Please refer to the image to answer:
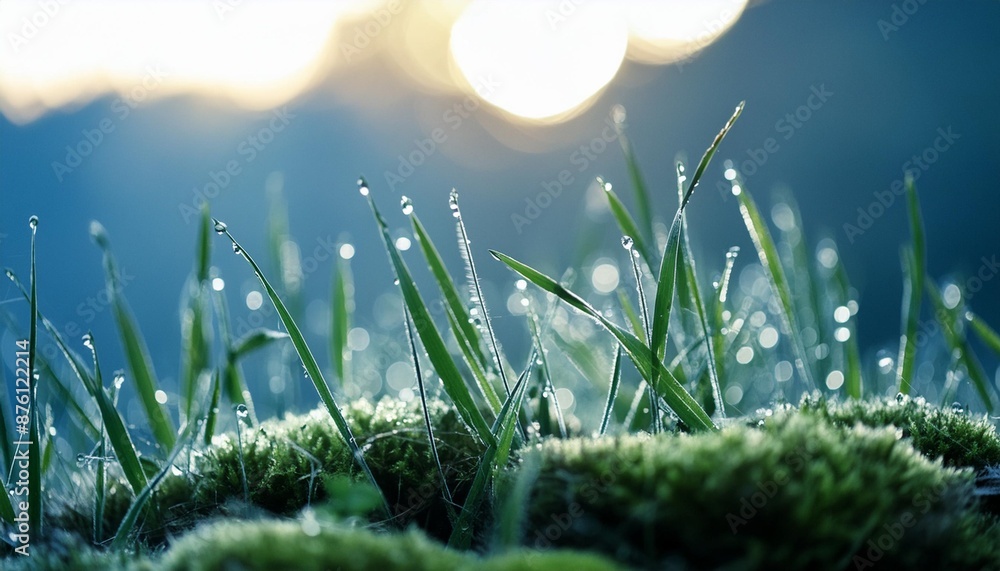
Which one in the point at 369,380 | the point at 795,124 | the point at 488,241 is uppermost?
the point at 795,124

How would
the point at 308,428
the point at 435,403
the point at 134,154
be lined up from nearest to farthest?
the point at 308,428
the point at 435,403
the point at 134,154

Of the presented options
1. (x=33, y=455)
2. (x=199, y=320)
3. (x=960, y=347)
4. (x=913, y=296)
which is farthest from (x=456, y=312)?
(x=960, y=347)

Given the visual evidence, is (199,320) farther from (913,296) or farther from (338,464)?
(913,296)

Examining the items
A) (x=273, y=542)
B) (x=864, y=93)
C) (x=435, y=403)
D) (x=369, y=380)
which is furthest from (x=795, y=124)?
(x=273, y=542)

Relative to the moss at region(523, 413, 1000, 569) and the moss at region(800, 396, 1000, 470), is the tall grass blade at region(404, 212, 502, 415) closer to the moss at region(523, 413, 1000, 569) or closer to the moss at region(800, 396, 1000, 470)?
the moss at region(523, 413, 1000, 569)

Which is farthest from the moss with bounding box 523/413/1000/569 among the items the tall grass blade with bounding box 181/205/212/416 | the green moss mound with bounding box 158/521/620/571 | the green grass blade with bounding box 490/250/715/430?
the tall grass blade with bounding box 181/205/212/416

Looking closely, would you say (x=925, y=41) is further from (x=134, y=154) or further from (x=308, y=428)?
(x=134, y=154)

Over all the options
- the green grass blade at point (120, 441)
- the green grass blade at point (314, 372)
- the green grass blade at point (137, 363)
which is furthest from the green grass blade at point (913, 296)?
the green grass blade at point (137, 363)
